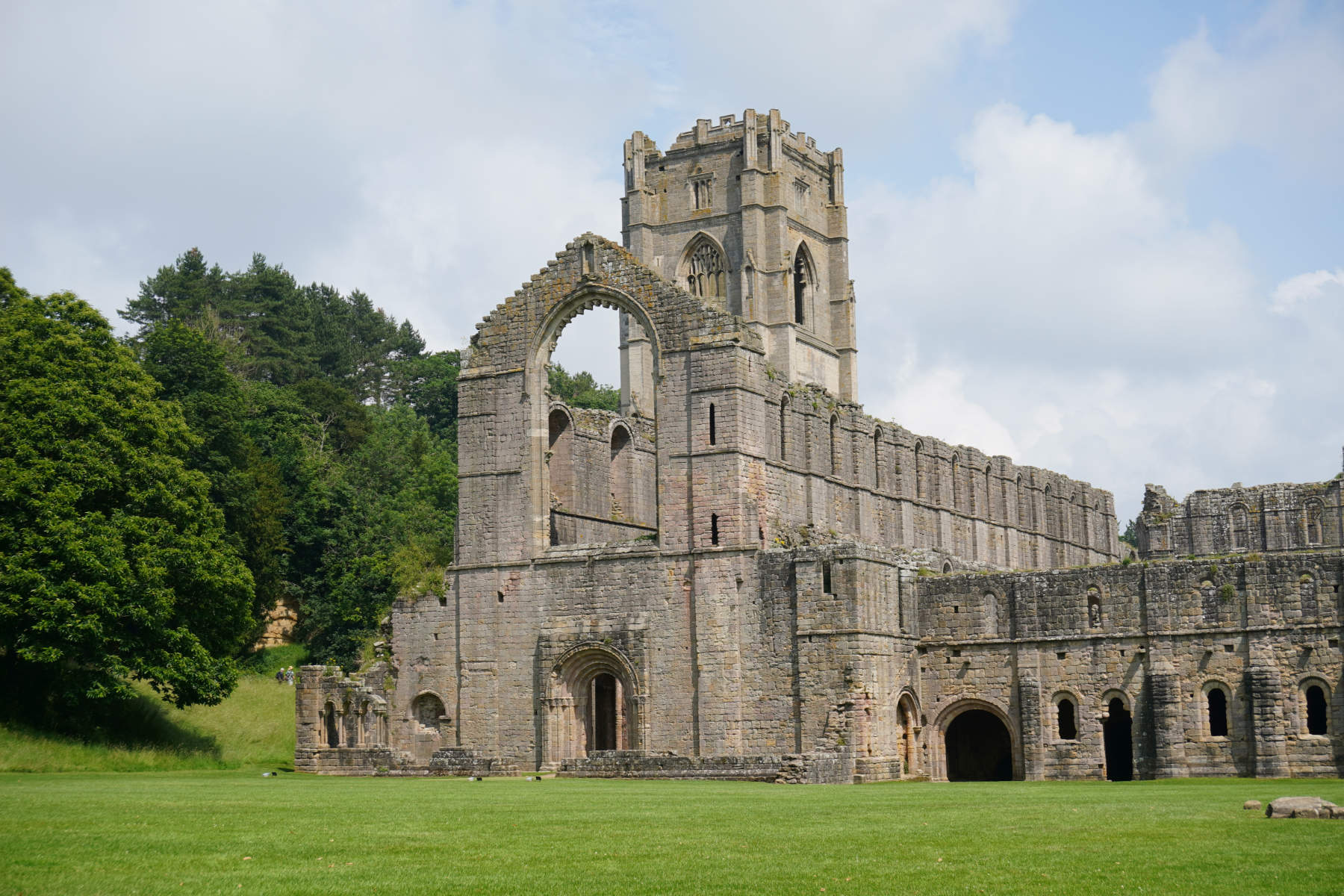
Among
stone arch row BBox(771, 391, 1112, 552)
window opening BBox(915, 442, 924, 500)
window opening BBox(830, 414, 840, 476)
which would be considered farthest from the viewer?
window opening BBox(915, 442, 924, 500)

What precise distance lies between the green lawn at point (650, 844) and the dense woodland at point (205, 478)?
1402 cm

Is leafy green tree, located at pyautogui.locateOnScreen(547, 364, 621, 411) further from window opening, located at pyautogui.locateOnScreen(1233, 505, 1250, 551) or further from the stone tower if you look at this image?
window opening, located at pyautogui.locateOnScreen(1233, 505, 1250, 551)

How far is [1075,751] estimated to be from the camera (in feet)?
141

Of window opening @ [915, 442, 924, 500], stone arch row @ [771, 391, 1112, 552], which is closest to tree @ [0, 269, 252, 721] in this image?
stone arch row @ [771, 391, 1112, 552]

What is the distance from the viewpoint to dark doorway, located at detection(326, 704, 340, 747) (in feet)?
160

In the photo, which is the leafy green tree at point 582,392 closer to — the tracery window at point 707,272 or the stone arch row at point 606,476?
the tracery window at point 707,272

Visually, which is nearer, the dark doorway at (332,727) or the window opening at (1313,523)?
the dark doorway at (332,727)

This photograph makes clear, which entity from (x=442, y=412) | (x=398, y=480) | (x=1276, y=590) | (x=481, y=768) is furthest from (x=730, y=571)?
(x=442, y=412)

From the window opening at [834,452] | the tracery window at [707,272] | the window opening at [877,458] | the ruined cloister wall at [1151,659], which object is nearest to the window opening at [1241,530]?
the window opening at [877,458]

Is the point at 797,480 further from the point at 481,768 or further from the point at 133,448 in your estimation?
the point at 133,448

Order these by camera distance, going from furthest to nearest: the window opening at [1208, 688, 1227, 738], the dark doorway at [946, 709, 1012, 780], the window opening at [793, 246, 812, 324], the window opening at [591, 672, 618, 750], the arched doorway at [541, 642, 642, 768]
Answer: the window opening at [793, 246, 812, 324], the window opening at [591, 672, 618, 750], the dark doorway at [946, 709, 1012, 780], the arched doorway at [541, 642, 642, 768], the window opening at [1208, 688, 1227, 738]

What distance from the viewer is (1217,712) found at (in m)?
41.8

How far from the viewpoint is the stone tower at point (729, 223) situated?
8525cm

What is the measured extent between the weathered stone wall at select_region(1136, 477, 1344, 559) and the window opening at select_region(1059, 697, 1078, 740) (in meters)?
26.5
